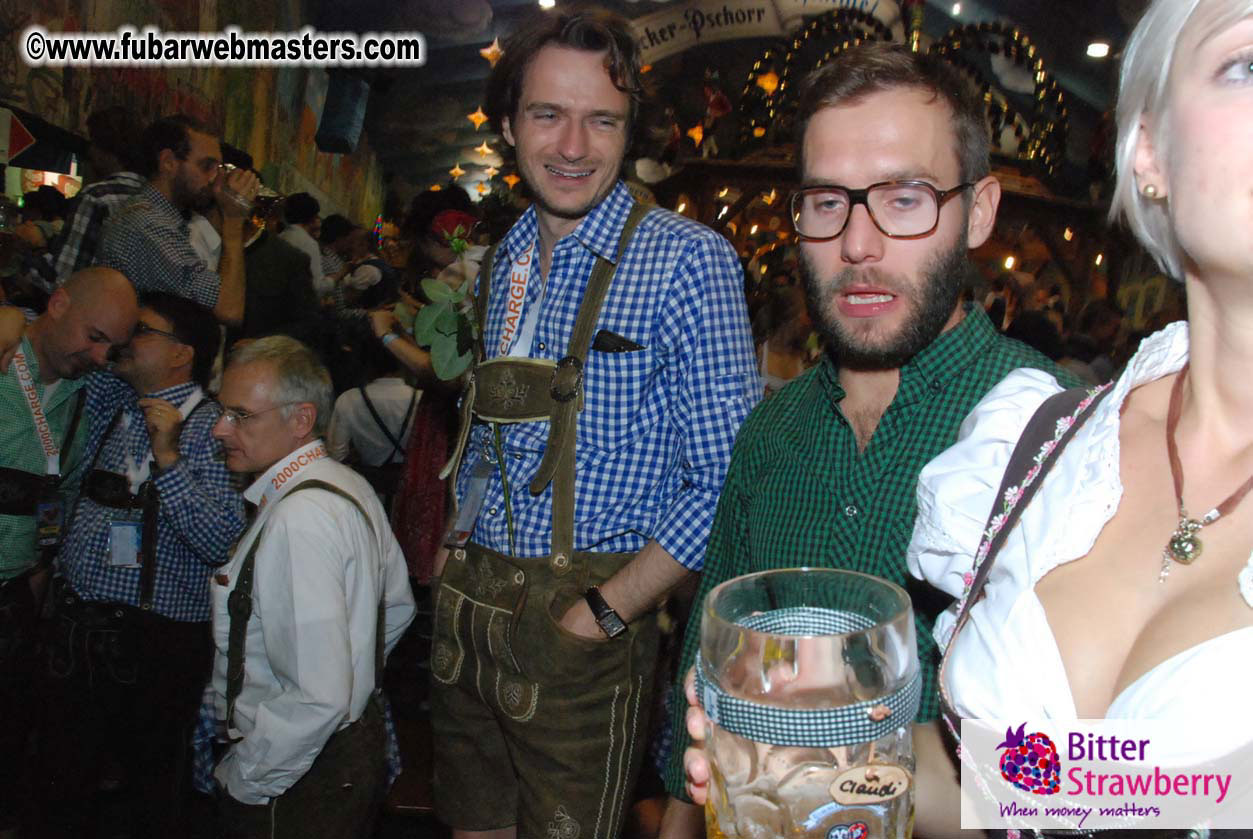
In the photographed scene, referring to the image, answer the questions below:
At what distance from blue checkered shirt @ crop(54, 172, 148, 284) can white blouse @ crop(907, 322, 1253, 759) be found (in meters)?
3.68

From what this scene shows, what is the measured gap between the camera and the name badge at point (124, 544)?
2766 millimetres

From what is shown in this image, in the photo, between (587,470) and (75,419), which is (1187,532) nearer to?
(587,470)

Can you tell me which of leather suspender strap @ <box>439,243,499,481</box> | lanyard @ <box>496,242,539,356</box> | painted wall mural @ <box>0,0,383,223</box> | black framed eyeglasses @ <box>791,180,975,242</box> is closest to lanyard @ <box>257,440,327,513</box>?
leather suspender strap @ <box>439,243,499,481</box>

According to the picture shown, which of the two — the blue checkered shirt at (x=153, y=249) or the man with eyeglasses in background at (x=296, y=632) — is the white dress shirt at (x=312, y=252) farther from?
the man with eyeglasses in background at (x=296, y=632)

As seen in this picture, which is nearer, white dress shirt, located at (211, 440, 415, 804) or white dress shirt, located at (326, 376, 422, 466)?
white dress shirt, located at (211, 440, 415, 804)

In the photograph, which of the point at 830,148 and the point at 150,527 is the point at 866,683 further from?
the point at 150,527

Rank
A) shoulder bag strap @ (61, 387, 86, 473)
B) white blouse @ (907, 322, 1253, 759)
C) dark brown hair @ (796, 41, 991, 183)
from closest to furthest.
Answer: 1. white blouse @ (907, 322, 1253, 759)
2. dark brown hair @ (796, 41, 991, 183)
3. shoulder bag strap @ (61, 387, 86, 473)

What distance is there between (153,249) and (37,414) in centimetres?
108

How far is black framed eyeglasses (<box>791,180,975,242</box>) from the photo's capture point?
145 centimetres

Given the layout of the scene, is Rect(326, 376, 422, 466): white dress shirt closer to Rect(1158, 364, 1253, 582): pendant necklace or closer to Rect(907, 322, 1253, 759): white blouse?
Rect(907, 322, 1253, 759): white blouse

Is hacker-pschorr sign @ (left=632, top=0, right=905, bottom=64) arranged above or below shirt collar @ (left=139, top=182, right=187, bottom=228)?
above

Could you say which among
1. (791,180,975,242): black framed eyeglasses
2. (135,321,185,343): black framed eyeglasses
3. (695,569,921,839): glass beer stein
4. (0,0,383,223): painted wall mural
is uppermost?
(0,0,383,223): painted wall mural

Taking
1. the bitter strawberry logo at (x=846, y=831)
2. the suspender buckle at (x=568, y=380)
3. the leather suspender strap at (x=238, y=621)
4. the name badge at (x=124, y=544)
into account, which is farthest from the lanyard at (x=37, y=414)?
the bitter strawberry logo at (x=846, y=831)

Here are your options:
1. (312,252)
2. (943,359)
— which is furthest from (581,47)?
(312,252)
